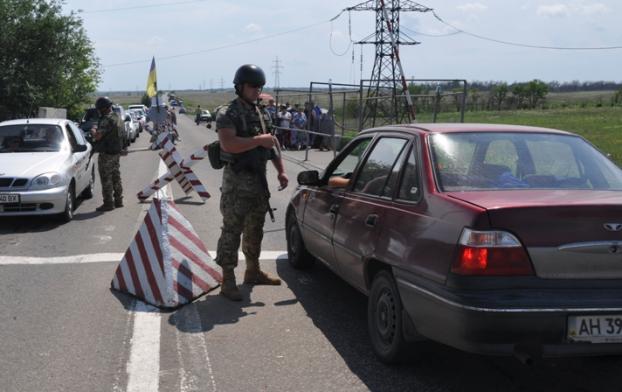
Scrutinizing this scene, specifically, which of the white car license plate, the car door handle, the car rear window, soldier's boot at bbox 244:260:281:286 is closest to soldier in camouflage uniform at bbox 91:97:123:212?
soldier's boot at bbox 244:260:281:286

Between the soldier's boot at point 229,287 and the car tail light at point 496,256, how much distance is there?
277 centimetres

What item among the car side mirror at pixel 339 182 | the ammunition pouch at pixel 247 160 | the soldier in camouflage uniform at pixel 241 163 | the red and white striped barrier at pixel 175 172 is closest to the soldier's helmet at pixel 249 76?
the soldier in camouflage uniform at pixel 241 163

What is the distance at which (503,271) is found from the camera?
3.61m

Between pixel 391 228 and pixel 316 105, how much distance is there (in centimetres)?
1883

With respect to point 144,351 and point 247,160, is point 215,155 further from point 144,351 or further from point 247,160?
point 144,351

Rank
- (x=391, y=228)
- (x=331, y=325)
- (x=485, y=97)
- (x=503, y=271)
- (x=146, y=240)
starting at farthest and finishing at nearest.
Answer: (x=485, y=97), (x=146, y=240), (x=331, y=325), (x=391, y=228), (x=503, y=271)

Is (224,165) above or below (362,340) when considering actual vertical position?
above

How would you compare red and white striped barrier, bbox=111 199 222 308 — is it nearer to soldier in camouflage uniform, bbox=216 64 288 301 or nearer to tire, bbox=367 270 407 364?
soldier in camouflage uniform, bbox=216 64 288 301

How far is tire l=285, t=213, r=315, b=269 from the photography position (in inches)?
271

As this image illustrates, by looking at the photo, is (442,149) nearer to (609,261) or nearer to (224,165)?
(609,261)

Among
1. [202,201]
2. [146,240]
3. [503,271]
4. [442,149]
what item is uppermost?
[442,149]

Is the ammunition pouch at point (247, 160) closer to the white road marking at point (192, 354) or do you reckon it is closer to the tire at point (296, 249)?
the tire at point (296, 249)

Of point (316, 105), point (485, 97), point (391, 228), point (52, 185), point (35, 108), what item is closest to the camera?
point (391, 228)

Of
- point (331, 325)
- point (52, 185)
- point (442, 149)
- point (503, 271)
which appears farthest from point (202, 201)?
point (503, 271)
